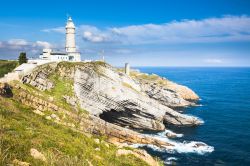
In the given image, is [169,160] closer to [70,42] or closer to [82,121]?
[82,121]

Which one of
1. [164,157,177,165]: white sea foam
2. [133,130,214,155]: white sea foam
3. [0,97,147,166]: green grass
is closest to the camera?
[0,97,147,166]: green grass

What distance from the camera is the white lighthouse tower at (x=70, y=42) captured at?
89875 mm

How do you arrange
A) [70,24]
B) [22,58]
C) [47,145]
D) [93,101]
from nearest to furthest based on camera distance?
[47,145], [93,101], [22,58], [70,24]

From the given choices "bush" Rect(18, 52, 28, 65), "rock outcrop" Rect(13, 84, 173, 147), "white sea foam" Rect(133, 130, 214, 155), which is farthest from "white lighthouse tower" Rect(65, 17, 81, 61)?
"white sea foam" Rect(133, 130, 214, 155)

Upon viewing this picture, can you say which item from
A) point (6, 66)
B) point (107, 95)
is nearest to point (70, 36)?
point (6, 66)

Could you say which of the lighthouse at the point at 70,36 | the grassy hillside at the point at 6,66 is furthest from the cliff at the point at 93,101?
the lighthouse at the point at 70,36

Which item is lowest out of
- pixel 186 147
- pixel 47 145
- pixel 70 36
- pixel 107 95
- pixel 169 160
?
pixel 169 160

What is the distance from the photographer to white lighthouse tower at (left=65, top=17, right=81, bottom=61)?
295ft

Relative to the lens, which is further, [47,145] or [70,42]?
[70,42]

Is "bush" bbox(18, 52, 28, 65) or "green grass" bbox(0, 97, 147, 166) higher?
"bush" bbox(18, 52, 28, 65)

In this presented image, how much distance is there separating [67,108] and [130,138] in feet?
52.1

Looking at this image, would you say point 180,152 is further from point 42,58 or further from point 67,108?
point 42,58

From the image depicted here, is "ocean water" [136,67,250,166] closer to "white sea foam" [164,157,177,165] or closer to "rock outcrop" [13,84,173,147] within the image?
"white sea foam" [164,157,177,165]

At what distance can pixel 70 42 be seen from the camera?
90312 mm
